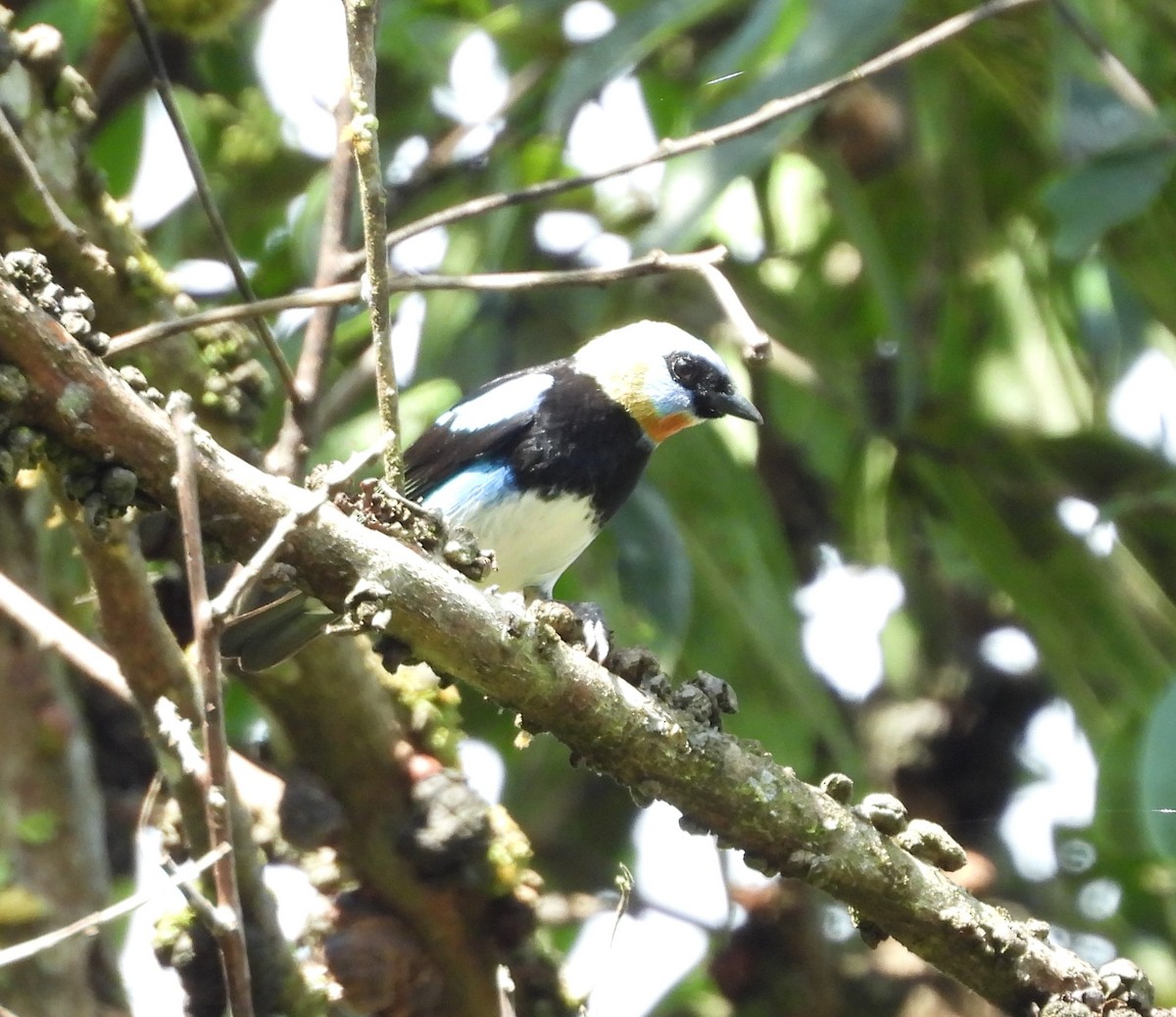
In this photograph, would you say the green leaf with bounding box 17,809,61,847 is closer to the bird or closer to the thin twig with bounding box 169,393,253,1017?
the bird

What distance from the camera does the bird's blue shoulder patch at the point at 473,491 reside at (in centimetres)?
374

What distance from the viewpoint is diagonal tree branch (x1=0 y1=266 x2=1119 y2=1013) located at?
6.48 ft

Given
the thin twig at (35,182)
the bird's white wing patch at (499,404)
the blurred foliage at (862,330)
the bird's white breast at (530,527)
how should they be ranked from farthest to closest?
the blurred foliage at (862,330) < the bird's white wing patch at (499,404) < the bird's white breast at (530,527) < the thin twig at (35,182)

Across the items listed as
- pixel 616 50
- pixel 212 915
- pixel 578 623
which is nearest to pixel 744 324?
pixel 578 623

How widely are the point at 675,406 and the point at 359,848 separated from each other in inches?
51.8

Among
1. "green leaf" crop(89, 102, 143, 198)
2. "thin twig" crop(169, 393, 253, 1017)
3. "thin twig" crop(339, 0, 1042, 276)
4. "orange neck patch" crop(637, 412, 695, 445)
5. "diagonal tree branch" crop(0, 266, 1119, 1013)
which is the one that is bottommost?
"thin twig" crop(169, 393, 253, 1017)

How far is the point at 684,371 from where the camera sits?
4184mm

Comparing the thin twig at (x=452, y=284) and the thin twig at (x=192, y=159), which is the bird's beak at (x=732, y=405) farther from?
the thin twig at (x=452, y=284)

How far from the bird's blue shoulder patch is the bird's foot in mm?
432

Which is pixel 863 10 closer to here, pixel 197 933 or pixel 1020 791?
pixel 197 933

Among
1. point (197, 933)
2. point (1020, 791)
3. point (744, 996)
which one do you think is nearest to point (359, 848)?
point (197, 933)

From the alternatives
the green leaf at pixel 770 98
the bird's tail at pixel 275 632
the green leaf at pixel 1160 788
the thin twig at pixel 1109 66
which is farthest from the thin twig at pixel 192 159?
the thin twig at pixel 1109 66

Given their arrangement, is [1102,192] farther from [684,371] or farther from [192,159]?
[192,159]

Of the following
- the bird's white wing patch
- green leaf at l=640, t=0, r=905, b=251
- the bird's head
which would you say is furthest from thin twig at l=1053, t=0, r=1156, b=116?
the bird's white wing patch
